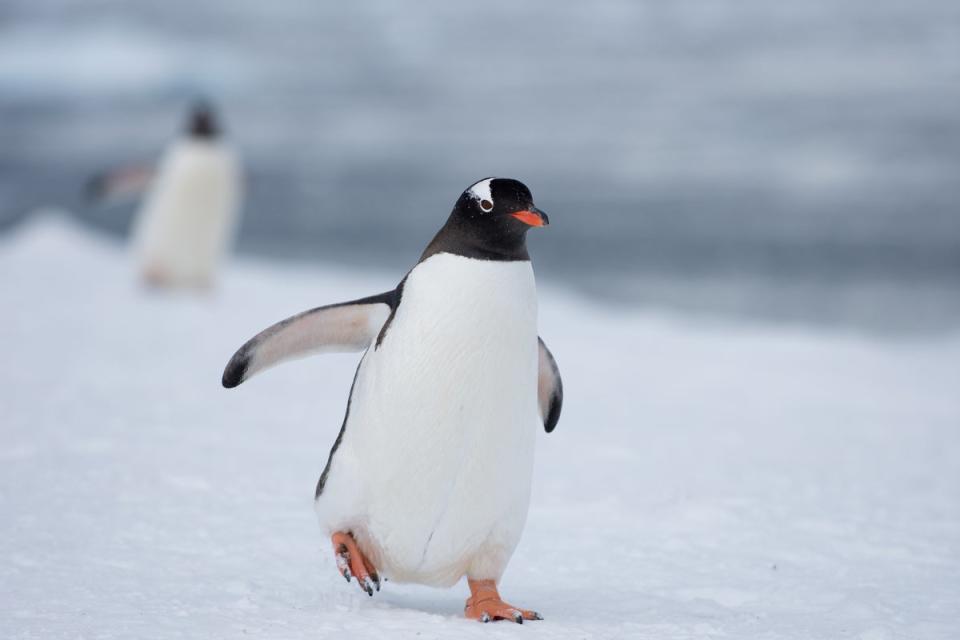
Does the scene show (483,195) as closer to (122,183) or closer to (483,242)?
(483,242)

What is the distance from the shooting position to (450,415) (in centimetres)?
271

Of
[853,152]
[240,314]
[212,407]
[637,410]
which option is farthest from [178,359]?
[853,152]

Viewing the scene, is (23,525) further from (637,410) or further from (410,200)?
(410,200)

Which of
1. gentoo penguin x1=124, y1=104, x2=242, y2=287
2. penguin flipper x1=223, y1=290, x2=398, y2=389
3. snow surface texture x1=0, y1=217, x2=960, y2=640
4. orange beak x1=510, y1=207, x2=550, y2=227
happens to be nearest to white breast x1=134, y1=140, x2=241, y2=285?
gentoo penguin x1=124, y1=104, x2=242, y2=287

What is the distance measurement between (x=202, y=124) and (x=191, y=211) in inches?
25.7

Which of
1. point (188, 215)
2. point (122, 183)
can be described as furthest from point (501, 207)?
point (122, 183)

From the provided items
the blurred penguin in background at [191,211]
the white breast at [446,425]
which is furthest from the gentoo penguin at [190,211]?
the white breast at [446,425]

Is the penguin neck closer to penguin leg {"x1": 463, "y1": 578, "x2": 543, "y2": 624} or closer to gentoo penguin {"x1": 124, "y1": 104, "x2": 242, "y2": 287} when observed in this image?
penguin leg {"x1": 463, "y1": 578, "x2": 543, "y2": 624}

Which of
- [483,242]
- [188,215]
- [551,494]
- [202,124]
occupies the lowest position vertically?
[551,494]

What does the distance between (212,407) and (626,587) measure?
8.74 feet

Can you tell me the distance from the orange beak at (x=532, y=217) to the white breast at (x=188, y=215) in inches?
250

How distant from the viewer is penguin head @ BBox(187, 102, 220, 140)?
8.76m

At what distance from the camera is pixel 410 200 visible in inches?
1770

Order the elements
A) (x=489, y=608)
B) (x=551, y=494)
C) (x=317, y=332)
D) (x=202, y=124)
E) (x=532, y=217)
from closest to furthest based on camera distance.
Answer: (x=532, y=217), (x=489, y=608), (x=317, y=332), (x=551, y=494), (x=202, y=124)
